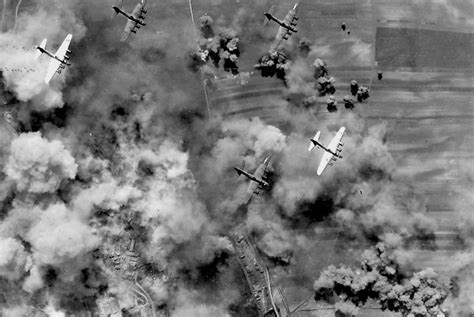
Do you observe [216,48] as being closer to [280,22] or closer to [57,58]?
[280,22]

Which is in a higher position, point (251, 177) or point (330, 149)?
point (330, 149)

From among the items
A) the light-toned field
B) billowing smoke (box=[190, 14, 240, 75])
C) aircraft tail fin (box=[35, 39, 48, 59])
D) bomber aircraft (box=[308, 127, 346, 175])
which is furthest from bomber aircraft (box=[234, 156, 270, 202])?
aircraft tail fin (box=[35, 39, 48, 59])

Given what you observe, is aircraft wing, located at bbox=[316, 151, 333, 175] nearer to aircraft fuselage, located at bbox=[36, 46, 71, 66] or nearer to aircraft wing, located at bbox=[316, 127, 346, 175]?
aircraft wing, located at bbox=[316, 127, 346, 175]

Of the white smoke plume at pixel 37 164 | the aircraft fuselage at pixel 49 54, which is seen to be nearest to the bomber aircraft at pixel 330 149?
the white smoke plume at pixel 37 164

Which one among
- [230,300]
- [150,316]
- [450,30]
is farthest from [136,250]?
[450,30]

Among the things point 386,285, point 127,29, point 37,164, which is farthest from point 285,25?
point 386,285

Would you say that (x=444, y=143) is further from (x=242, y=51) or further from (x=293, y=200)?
(x=242, y=51)
